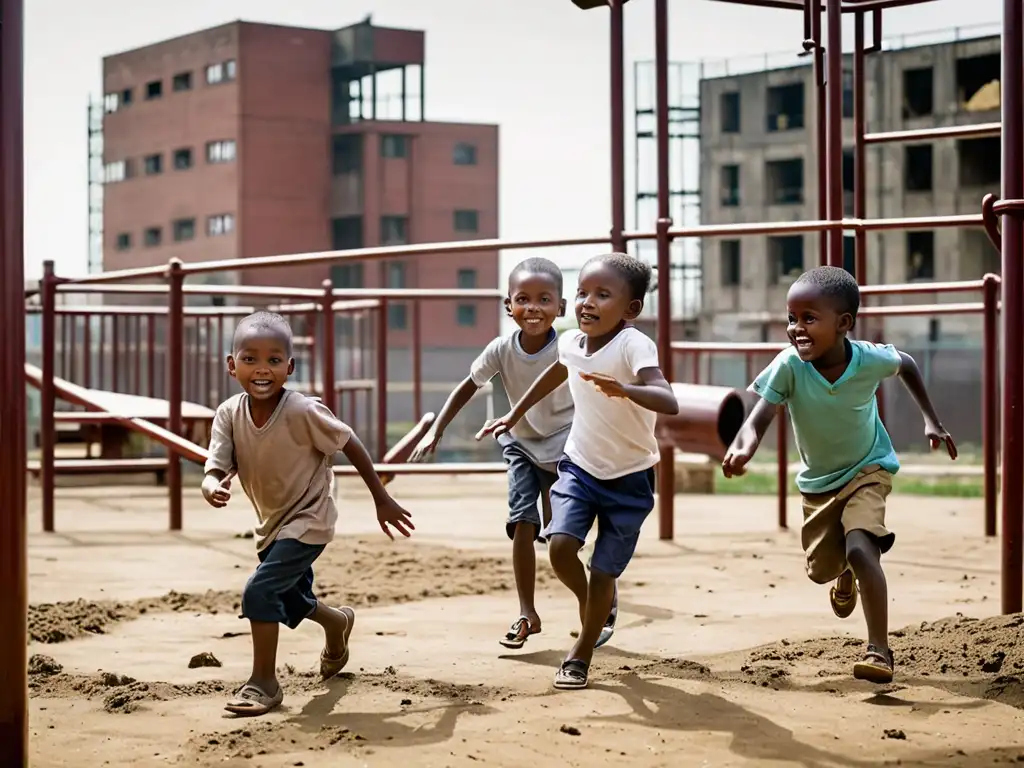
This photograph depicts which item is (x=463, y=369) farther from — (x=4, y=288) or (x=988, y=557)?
(x=4, y=288)

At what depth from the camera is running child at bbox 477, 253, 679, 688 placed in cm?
405

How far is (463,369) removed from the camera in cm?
3784

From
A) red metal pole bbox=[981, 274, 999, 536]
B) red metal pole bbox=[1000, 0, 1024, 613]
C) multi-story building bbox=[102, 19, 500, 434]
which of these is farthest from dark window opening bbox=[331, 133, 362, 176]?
red metal pole bbox=[1000, 0, 1024, 613]

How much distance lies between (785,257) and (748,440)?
35211mm

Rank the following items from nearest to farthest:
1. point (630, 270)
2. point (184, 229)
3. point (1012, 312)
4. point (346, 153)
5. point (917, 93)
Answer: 1. point (630, 270)
2. point (1012, 312)
3. point (917, 93)
4. point (346, 153)
5. point (184, 229)

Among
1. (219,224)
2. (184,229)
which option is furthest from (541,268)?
(184,229)

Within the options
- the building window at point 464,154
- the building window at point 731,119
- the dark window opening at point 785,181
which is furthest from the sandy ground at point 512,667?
the building window at point 731,119

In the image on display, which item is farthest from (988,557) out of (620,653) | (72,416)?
(72,416)

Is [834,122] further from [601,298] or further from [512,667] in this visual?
[512,667]

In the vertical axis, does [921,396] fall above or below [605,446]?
above

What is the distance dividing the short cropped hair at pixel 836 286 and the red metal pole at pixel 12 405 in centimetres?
207

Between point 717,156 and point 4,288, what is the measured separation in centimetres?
3687

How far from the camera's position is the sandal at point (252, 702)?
3605 millimetres

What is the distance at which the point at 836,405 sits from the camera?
13.3 ft
